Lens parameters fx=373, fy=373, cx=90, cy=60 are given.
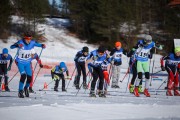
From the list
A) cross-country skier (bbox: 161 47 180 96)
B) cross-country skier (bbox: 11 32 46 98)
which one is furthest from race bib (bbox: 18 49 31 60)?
cross-country skier (bbox: 161 47 180 96)

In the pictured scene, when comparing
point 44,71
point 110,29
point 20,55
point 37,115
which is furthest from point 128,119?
point 110,29

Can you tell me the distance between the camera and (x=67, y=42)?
48.3 m

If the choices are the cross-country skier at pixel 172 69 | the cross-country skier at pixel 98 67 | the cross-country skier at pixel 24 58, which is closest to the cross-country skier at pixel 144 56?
the cross-country skier at pixel 172 69

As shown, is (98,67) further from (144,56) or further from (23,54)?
(23,54)

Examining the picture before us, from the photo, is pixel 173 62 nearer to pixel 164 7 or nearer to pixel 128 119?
pixel 128 119

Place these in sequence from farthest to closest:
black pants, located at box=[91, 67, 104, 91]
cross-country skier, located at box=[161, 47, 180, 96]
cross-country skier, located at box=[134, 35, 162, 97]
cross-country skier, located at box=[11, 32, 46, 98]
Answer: cross-country skier, located at box=[161, 47, 180, 96] → cross-country skier, located at box=[134, 35, 162, 97] → black pants, located at box=[91, 67, 104, 91] → cross-country skier, located at box=[11, 32, 46, 98]

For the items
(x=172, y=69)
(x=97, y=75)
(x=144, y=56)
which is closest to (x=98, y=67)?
(x=97, y=75)

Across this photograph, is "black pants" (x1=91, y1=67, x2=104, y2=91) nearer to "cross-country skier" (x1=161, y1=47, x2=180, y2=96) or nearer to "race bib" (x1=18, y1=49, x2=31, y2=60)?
"race bib" (x1=18, y1=49, x2=31, y2=60)

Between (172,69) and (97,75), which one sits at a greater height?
(172,69)

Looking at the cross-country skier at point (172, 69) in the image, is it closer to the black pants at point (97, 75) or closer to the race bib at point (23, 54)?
the black pants at point (97, 75)

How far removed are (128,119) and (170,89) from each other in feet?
21.9

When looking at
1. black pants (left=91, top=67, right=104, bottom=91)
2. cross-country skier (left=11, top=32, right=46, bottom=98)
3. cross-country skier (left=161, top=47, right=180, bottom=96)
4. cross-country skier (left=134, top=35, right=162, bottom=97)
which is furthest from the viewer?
A: cross-country skier (left=161, top=47, right=180, bottom=96)

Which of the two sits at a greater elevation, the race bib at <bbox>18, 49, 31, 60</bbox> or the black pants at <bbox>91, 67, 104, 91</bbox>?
the race bib at <bbox>18, 49, 31, 60</bbox>

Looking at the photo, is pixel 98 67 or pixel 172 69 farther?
pixel 172 69
